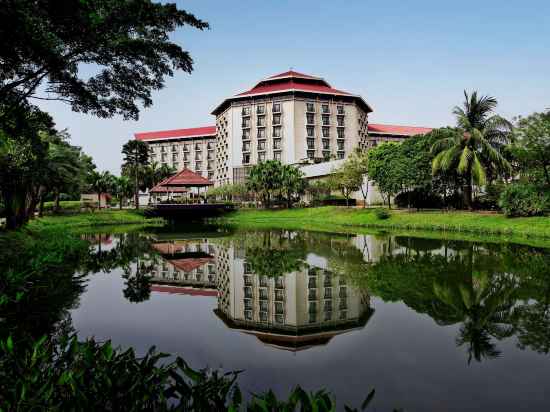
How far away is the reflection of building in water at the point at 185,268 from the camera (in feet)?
38.2

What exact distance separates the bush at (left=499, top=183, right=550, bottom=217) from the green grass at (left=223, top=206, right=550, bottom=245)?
79cm

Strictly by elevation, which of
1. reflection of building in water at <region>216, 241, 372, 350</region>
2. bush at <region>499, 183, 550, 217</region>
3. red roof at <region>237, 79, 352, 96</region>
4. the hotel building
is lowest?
reflection of building in water at <region>216, 241, 372, 350</region>

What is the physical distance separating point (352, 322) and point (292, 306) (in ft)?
4.89

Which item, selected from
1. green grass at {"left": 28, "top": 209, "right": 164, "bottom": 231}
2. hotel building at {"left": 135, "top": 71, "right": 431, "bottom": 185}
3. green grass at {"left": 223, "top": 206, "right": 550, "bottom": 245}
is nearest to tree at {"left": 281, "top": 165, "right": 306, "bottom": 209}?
green grass at {"left": 223, "top": 206, "right": 550, "bottom": 245}

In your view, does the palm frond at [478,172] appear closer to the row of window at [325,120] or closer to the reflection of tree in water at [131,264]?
the reflection of tree in water at [131,264]

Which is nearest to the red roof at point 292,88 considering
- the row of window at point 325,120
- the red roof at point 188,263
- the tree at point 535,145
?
the row of window at point 325,120

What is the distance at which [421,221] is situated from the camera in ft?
106

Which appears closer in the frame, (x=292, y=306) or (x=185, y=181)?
(x=292, y=306)

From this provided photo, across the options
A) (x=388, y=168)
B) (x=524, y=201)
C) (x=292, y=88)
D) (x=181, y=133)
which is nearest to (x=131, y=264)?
(x=524, y=201)

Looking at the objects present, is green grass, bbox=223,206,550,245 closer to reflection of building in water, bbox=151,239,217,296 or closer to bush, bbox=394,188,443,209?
bush, bbox=394,188,443,209

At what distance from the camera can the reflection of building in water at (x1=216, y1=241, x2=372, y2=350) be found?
6812mm

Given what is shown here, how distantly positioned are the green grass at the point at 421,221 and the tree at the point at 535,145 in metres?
3.94

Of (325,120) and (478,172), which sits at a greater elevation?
(325,120)

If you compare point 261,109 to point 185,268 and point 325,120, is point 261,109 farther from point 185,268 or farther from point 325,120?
point 185,268
